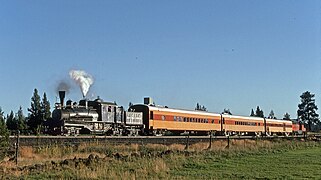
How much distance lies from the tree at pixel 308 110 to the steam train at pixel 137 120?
74540mm

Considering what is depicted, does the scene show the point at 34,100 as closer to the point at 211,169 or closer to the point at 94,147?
the point at 94,147

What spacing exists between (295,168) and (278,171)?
1686mm

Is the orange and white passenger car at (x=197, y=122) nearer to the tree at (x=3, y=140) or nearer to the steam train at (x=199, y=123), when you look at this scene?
the steam train at (x=199, y=123)

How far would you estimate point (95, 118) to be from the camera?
41750 millimetres

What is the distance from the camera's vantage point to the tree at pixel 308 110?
137125mm

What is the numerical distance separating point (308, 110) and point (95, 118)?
109356 millimetres

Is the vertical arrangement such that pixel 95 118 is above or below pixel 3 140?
above

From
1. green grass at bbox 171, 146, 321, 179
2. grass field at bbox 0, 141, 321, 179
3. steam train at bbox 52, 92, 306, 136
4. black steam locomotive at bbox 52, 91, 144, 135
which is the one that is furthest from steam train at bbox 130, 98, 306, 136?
green grass at bbox 171, 146, 321, 179

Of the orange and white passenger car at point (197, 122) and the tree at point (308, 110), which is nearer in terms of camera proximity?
the orange and white passenger car at point (197, 122)

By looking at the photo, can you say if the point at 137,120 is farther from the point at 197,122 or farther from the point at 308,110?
the point at 308,110

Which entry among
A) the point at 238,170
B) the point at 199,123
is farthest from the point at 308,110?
the point at 238,170

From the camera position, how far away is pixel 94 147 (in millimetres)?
26328

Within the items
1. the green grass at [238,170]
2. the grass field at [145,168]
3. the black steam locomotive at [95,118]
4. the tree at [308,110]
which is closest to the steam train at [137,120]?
the black steam locomotive at [95,118]

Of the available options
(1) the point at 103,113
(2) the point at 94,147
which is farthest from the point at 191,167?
(1) the point at 103,113
